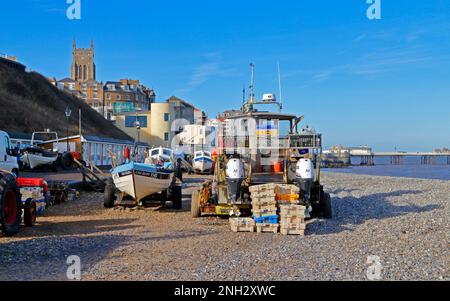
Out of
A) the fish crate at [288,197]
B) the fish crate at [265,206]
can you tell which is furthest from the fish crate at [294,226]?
the fish crate at [288,197]

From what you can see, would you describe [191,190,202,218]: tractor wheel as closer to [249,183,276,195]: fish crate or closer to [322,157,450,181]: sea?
[249,183,276,195]: fish crate

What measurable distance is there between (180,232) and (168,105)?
68134 millimetres

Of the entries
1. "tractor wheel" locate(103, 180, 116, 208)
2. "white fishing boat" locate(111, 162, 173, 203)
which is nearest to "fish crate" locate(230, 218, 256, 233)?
"white fishing boat" locate(111, 162, 173, 203)

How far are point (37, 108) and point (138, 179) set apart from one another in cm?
6368

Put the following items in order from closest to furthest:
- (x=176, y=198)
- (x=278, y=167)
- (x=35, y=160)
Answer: (x=278, y=167) → (x=176, y=198) → (x=35, y=160)

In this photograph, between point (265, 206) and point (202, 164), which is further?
point (202, 164)

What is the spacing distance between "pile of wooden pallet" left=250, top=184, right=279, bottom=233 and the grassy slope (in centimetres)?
5278

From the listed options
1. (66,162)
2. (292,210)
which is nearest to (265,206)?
(292,210)

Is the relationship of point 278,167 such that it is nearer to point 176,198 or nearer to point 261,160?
point 261,160

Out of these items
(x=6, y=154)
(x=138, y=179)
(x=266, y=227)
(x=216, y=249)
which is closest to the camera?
(x=216, y=249)

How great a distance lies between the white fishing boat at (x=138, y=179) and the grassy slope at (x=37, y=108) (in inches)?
1856

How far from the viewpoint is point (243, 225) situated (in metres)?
12.9

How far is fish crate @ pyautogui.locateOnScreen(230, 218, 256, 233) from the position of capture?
42.0 ft
